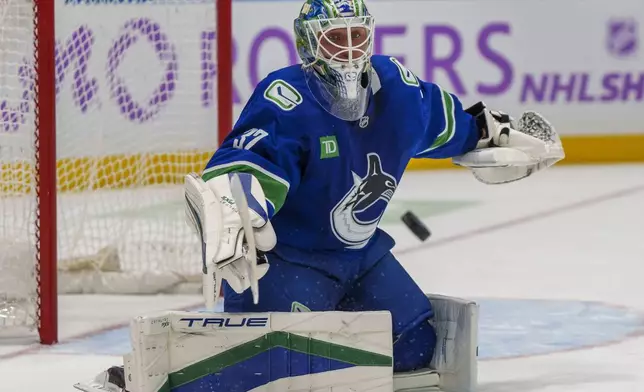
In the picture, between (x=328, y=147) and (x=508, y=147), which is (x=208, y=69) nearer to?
(x=508, y=147)

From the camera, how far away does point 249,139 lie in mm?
2631

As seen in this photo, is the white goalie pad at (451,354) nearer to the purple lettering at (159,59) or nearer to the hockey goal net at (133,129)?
the hockey goal net at (133,129)

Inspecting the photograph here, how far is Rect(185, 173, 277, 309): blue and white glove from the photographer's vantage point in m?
2.35

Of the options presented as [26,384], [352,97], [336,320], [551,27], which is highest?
[551,27]

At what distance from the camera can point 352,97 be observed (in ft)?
8.91

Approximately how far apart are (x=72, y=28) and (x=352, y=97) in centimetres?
162

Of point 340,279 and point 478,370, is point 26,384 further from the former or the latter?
point 478,370

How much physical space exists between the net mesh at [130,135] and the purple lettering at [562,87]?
3.03m

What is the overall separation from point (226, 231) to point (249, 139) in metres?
0.31

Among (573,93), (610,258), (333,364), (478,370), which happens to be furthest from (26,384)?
(573,93)

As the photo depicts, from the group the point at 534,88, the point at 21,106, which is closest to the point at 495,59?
the point at 534,88

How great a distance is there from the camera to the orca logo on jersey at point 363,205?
281 centimetres

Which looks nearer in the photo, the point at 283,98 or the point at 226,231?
the point at 226,231

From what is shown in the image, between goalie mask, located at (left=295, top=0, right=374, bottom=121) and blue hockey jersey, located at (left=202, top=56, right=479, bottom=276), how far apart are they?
29mm
